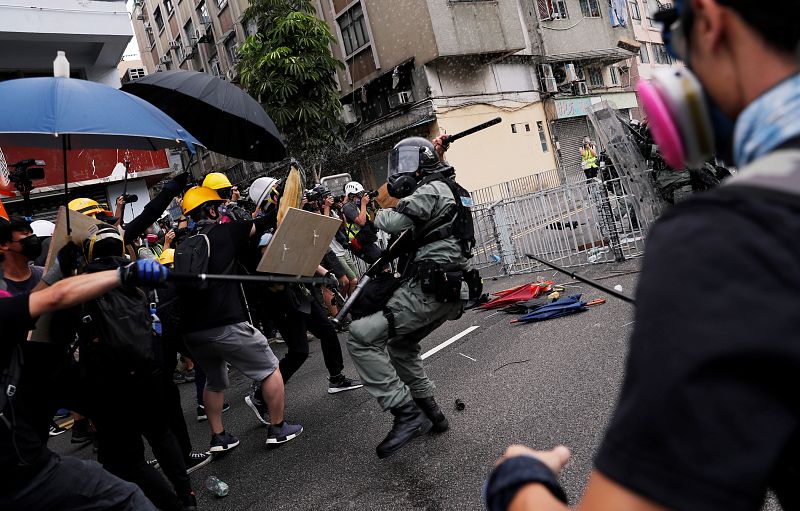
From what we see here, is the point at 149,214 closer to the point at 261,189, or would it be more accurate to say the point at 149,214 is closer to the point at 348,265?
the point at 261,189

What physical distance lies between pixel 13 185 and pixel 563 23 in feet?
81.2

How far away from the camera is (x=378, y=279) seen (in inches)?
159

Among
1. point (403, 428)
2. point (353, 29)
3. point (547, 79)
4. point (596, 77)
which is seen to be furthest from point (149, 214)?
point (596, 77)

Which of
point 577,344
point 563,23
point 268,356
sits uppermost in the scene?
point 563,23

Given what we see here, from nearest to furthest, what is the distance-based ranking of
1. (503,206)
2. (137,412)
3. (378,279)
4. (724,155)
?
(724,155), (137,412), (378,279), (503,206)

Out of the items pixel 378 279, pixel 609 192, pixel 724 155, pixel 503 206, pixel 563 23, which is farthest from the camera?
pixel 563 23

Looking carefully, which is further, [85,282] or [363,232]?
[363,232]

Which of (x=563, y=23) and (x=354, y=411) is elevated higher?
(x=563, y=23)

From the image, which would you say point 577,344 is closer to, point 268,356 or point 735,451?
point 268,356

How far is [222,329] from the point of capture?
425 cm

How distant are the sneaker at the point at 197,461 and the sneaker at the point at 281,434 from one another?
499 millimetres

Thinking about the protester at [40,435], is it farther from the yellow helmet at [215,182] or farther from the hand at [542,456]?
the yellow helmet at [215,182]

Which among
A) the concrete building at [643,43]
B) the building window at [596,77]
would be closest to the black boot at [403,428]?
the building window at [596,77]

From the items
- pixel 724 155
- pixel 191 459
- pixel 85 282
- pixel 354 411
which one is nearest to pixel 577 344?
pixel 354 411
